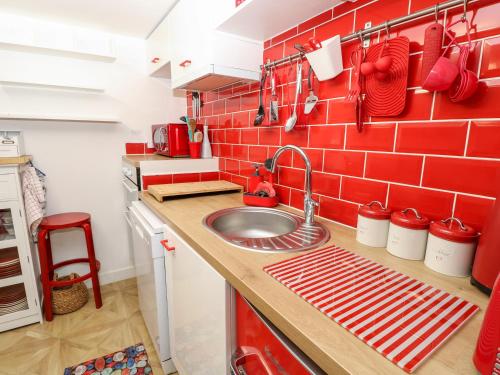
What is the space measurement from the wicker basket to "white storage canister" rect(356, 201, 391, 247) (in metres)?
2.03

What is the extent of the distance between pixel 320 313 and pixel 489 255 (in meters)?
0.41

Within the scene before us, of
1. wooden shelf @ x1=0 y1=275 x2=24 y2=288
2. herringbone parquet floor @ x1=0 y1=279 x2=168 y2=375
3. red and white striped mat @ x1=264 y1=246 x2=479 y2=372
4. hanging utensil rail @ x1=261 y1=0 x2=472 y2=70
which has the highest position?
hanging utensil rail @ x1=261 y1=0 x2=472 y2=70

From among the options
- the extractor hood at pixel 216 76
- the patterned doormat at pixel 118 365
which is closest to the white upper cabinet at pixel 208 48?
the extractor hood at pixel 216 76

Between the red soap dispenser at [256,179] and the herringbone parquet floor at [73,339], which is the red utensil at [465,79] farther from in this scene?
the herringbone parquet floor at [73,339]

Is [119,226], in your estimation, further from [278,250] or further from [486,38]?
[486,38]

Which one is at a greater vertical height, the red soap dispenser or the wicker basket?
the red soap dispenser

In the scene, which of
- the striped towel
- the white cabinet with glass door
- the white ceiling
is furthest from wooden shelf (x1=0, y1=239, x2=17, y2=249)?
the white ceiling

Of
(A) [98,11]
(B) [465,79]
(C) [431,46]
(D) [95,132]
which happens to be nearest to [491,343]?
(B) [465,79]

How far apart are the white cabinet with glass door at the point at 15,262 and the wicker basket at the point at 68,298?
103 millimetres

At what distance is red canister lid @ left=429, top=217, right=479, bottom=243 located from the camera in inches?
27.2

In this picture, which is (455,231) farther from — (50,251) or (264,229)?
(50,251)

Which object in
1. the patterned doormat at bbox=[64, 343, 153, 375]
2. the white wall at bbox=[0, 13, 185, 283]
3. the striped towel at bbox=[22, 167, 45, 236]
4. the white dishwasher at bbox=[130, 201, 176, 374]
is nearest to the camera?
the white dishwasher at bbox=[130, 201, 176, 374]

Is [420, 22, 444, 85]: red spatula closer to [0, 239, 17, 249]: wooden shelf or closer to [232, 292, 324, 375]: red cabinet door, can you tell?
[232, 292, 324, 375]: red cabinet door

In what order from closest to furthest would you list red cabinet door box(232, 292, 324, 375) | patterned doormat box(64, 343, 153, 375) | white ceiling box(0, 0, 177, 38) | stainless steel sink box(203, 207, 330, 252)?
red cabinet door box(232, 292, 324, 375), stainless steel sink box(203, 207, 330, 252), patterned doormat box(64, 343, 153, 375), white ceiling box(0, 0, 177, 38)
